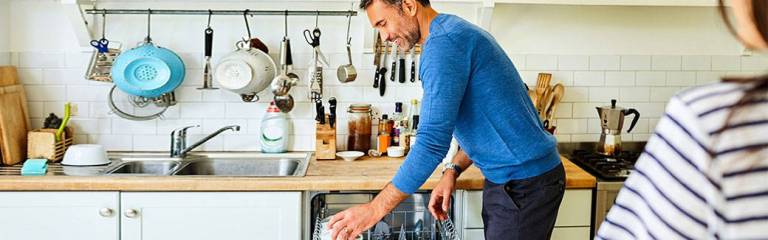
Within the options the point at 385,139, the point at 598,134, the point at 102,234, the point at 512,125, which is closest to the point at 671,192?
the point at 512,125

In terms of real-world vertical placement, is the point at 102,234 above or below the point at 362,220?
below

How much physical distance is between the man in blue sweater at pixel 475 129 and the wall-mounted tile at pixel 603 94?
1.10 meters

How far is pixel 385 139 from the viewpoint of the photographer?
2.86 m

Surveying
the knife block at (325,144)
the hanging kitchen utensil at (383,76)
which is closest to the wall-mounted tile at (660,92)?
the hanging kitchen utensil at (383,76)

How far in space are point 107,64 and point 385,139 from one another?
115cm

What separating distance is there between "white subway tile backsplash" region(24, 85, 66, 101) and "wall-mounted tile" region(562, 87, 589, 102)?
6.91 feet

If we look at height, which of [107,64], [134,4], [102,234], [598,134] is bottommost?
[102,234]

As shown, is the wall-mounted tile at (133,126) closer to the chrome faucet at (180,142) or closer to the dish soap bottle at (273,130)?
the chrome faucet at (180,142)

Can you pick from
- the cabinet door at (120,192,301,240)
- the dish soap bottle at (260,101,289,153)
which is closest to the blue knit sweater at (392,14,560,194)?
the cabinet door at (120,192,301,240)

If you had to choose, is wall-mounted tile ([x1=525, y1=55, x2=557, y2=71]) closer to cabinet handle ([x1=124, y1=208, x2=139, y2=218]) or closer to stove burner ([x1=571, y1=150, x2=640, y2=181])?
stove burner ([x1=571, y1=150, x2=640, y2=181])

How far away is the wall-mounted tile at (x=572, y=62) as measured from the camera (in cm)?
293

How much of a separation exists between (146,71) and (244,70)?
384 millimetres

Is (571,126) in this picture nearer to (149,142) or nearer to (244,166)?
(244,166)

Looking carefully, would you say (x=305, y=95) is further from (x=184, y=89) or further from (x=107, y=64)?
(x=107, y=64)
